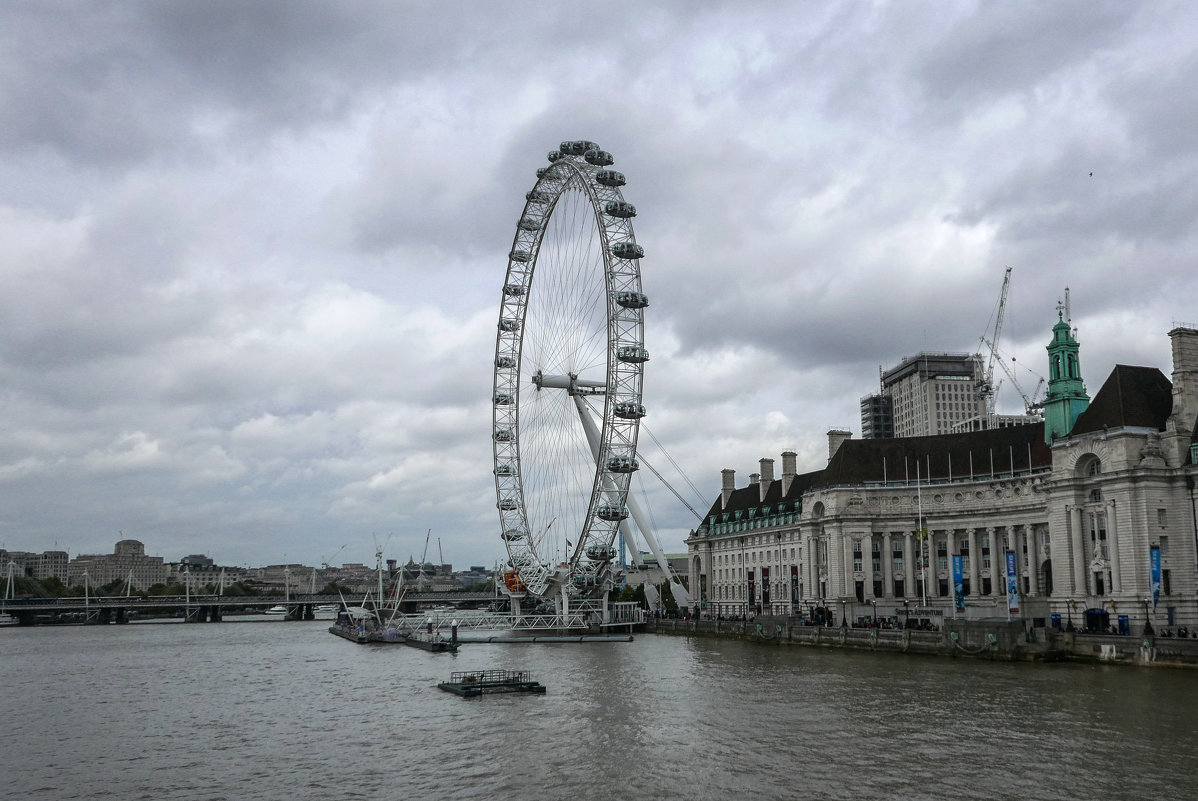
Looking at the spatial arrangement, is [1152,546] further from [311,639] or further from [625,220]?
[311,639]

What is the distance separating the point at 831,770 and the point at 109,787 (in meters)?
24.1

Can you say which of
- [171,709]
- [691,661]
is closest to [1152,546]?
[691,661]

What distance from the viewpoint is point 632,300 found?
91.2 m

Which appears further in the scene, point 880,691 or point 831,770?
point 880,691

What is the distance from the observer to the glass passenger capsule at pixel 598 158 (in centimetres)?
9088

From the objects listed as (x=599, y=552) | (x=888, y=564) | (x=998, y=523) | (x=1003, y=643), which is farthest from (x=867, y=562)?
(x=1003, y=643)

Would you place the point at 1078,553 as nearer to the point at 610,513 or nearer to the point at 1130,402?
the point at 1130,402

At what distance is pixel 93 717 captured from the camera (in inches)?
2120

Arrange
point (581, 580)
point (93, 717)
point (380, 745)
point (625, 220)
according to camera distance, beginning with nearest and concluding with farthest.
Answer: point (380, 745)
point (93, 717)
point (625, 220)
point (581, 580)

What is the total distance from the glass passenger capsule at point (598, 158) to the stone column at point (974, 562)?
5238 cm

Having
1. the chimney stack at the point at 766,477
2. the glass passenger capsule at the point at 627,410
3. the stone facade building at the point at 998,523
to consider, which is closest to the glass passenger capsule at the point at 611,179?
the glass passenger capsule at the point at 627,410

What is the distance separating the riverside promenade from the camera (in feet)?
198

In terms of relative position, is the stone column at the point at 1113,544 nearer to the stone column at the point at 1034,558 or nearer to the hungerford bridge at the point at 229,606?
the stone column at the point at 1034,558

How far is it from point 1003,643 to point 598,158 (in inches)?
Answer: 1950
